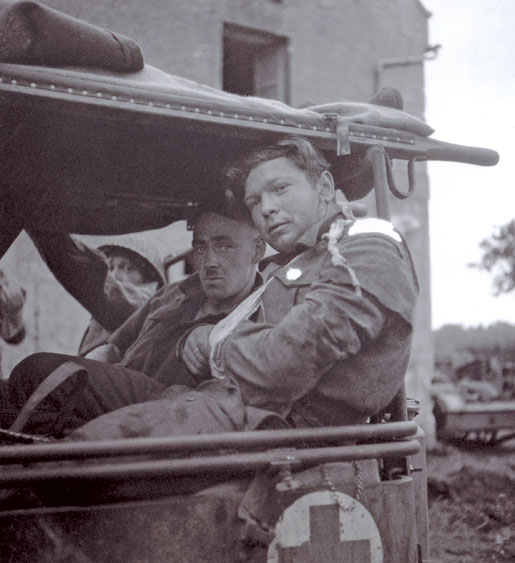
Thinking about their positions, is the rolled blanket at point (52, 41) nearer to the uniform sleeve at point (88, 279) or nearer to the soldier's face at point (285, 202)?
the soldier's face at point (285, 202)

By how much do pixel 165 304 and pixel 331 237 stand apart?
1.46 meters

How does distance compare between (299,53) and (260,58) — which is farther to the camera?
(260,58)

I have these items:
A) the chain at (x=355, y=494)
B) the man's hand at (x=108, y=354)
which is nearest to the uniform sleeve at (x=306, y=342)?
the chain at (x=355, y=494)

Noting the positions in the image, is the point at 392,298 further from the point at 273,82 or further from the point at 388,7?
the point at 388,7

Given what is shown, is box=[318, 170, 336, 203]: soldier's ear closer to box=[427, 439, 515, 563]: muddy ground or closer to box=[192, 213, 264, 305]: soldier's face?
box=[192, 213, 264, 305]: soldier's face

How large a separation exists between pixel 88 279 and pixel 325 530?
253 centimetres

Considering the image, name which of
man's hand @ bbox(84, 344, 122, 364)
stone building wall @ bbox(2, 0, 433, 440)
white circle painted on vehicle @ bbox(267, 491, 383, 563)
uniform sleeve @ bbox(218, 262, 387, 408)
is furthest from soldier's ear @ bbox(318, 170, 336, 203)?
stone building wall @ bbox(2, 0, 433, 440)

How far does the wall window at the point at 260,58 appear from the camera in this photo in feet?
33.9

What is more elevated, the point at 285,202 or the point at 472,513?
the point at 285,202

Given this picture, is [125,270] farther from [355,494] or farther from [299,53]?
[299,53]

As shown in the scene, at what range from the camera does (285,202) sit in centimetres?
250

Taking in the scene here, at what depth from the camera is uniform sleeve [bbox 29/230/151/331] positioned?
387cm

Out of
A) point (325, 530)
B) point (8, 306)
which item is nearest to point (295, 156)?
point (325, 530)

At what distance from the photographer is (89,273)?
4.11 metres
